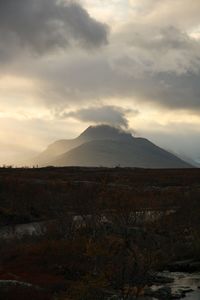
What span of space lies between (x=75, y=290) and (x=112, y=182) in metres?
65.6

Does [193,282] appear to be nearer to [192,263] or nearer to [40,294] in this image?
[192,263]

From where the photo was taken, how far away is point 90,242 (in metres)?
31.2

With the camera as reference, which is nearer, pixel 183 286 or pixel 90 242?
pixel 90 242

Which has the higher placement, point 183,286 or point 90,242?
point 90,242

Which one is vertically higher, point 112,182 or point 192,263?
point 112,182

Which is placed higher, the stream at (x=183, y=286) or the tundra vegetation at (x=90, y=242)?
the tundra vegetation at (x=90, y=242)

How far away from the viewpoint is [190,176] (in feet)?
350

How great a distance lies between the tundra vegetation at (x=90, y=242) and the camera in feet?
88.7

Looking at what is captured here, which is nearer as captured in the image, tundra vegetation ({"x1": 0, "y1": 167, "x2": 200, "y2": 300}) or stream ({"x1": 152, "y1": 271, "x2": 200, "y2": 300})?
tundra vegetation ({"x1": 0, "y1": 167, "x2": 200, "y2": 300})

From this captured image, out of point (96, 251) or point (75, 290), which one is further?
point (96, 251)

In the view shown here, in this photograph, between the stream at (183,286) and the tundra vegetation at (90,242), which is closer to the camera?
the tundra vegetation at (90,242)

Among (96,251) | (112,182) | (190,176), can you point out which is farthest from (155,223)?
(190,176)

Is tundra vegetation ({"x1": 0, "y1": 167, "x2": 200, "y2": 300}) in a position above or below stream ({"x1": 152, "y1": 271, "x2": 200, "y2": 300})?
above

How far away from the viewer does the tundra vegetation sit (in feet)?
88.7
